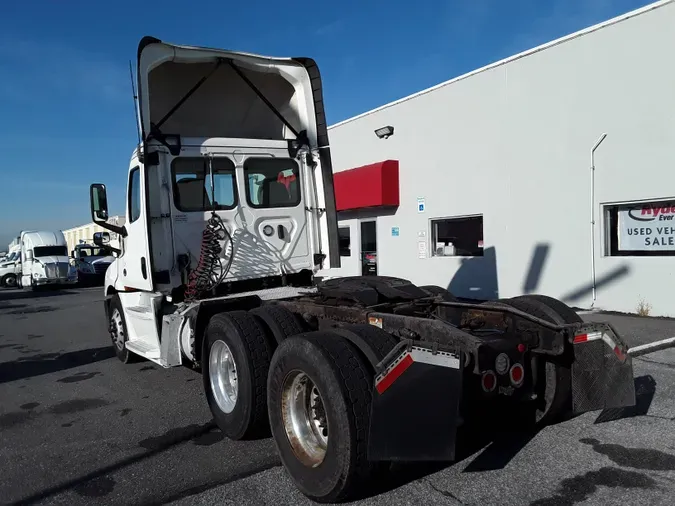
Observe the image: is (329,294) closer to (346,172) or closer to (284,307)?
(284,307)

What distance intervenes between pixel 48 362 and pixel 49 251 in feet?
71.7

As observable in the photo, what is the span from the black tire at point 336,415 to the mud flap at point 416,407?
0.42ft

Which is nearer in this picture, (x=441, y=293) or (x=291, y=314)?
(x=291, y=314)

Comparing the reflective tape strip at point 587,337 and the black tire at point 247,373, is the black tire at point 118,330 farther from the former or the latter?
the reflective tape strip at point 587,337

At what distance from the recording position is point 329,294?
5.54 metres

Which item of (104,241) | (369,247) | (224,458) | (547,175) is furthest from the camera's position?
(369,247)

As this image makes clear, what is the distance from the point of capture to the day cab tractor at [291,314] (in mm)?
3479

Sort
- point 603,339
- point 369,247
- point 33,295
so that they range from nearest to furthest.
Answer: point 603,339 < point 369,247 < point 33,295

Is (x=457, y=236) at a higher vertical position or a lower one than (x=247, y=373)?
higher

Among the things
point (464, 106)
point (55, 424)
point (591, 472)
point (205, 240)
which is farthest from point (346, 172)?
point (591, 472)

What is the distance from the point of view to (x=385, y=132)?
1569cm

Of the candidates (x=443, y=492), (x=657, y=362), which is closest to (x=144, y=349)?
(x=443, y=492)

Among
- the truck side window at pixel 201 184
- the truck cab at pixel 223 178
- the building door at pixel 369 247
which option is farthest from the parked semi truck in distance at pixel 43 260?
the truck side window at pixel 201 184

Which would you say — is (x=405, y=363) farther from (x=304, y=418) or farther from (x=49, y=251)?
(x=49, y=251)
